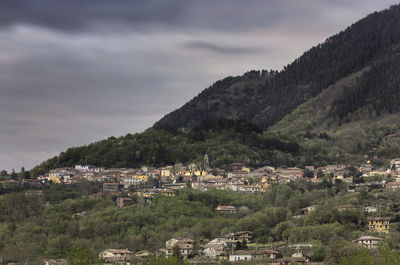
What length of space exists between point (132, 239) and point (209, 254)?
10.3 meters

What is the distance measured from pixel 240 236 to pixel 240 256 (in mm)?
10579

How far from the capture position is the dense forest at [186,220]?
77750 mm

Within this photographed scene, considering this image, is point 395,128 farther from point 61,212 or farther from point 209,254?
point 209,254

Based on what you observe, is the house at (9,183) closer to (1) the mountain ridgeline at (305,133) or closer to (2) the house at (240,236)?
(1) the mountain ridgeline at (305,133)

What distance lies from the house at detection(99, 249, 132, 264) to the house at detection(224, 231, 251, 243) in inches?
398

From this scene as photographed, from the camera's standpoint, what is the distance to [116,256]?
72312 millimetres

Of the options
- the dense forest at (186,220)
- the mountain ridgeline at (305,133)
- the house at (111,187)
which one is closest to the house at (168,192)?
the dense forest at (186,220)

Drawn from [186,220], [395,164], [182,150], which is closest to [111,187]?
[182,150]

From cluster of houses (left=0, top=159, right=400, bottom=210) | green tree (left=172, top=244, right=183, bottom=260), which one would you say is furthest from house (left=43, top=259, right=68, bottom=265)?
cluster of houses (left=0, top=159, right=400, bottom=210)

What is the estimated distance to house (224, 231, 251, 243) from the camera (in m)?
81.6

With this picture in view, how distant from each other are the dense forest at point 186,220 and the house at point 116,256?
1.10 metres

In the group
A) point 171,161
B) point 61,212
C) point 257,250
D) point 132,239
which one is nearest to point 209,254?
point 257,250

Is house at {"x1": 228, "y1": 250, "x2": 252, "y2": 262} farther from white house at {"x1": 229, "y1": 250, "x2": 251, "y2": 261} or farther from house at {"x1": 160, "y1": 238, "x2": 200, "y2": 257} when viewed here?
house at {"x1": 160, "y1": 238, "x2": 200, "y2": 257}

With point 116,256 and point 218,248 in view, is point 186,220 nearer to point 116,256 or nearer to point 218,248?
point 218,248
